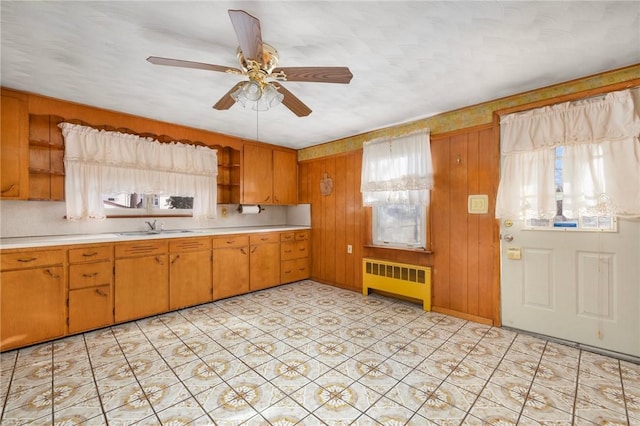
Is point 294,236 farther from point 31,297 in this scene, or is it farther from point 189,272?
point 31,297

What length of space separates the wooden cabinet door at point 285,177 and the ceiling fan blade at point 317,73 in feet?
9.56

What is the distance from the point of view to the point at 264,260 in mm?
4312

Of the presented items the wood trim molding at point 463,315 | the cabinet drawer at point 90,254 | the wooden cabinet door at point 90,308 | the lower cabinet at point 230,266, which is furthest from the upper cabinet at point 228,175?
the wood trim molding at point 463,315

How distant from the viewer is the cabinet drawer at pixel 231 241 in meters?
3.78

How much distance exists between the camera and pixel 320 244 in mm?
4805

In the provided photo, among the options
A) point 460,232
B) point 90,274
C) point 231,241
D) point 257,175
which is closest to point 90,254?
point 90,274

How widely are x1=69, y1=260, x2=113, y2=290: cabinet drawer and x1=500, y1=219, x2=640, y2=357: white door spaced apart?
4068mm

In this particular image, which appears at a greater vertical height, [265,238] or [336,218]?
[336,218]

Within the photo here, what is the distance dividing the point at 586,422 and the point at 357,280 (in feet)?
9.18

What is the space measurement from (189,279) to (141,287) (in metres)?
0.52

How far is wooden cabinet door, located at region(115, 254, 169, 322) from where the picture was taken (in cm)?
300

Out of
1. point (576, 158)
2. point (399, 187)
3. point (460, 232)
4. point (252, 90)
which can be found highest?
point (252, 90)

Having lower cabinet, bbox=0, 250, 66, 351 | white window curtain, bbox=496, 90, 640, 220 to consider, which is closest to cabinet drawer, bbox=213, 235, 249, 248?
lower cabinet, bbox=0, 250, 66, 351

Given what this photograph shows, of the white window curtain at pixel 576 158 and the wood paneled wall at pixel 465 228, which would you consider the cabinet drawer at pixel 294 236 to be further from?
the white window curtain at pixel 576 158
